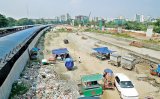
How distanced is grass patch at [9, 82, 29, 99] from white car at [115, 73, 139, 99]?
10197mm

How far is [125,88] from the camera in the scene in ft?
62.1

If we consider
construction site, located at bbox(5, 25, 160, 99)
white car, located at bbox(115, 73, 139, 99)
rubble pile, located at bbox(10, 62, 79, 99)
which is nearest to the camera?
white car, located at bbox(115, 73, 139, 99)

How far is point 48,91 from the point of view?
20094mm

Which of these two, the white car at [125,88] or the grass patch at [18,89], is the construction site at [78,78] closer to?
the grass patch at [18,89]

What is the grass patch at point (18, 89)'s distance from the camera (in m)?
19.2

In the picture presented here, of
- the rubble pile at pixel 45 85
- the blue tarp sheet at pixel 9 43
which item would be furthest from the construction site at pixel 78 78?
the blue tarp sheet at pixel 9 43

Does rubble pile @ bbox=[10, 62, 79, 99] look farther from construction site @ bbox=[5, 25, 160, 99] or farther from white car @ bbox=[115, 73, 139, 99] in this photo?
white car @ bbox=[115, 73, 139, 99]

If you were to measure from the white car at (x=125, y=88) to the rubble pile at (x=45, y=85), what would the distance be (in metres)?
4.64

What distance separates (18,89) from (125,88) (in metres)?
11.5

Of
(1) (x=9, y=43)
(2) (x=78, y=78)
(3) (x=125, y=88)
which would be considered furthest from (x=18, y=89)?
(1) (x=9, y=43)

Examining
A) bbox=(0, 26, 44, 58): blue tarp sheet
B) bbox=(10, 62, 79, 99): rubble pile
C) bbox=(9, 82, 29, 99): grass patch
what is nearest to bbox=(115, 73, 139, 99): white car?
bbox=(10, 62, 79, 99): rubble pile

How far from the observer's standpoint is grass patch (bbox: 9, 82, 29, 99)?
19184 mm

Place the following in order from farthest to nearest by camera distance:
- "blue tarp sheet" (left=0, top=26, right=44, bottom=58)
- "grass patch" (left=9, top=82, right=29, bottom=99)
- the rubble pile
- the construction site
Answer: "blue tarp sheet" (left=0, top=26, right=44, bottom=58) → the construction site → "grass patch" (left=9, top=82, right=29, bottom=99) → the rubble pile

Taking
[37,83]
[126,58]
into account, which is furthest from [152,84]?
[37,83]
